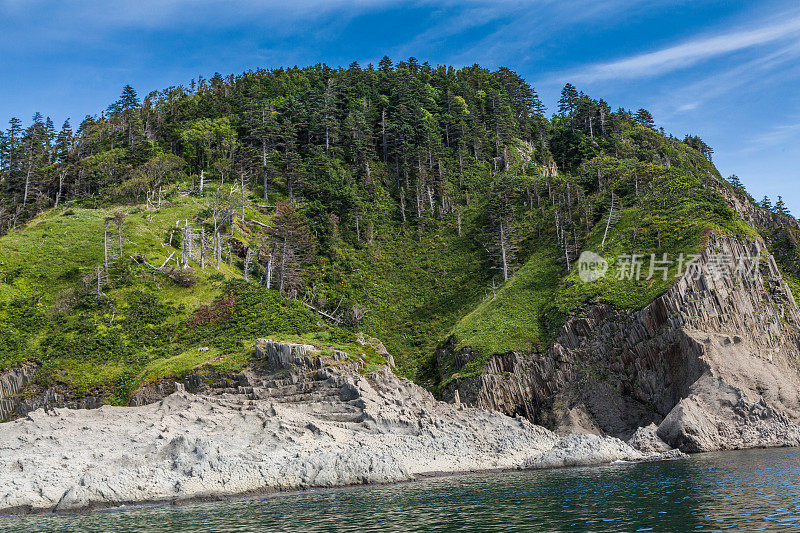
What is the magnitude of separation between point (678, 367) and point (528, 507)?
148ft

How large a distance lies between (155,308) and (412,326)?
40.5 m

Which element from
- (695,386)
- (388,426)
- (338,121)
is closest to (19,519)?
(388,426)

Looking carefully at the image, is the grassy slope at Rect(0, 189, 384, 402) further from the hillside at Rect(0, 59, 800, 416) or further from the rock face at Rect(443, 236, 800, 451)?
the rock face at Rect(443, 236, 800, 451)

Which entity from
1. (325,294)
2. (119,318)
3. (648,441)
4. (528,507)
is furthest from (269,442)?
(325,294)

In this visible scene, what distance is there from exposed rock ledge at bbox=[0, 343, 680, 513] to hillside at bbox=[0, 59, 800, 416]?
563 cm

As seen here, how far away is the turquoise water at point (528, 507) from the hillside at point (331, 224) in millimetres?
23443

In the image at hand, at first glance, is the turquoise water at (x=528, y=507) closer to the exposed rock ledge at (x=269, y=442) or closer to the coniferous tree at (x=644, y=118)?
the exposed rock ledge at (x=269, y=442)

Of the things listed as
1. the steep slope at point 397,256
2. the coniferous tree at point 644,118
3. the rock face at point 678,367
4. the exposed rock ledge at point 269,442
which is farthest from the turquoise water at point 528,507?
the coniferous tree at point 644,118

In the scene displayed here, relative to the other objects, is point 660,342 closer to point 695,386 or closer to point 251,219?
point 695,386

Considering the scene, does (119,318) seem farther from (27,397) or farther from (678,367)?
(678,367)

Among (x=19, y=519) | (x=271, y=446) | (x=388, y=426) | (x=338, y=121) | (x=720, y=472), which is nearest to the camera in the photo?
(x=19, y=519)

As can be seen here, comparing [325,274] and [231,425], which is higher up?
[325,274]

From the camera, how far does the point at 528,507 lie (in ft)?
111

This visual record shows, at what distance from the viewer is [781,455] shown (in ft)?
172
